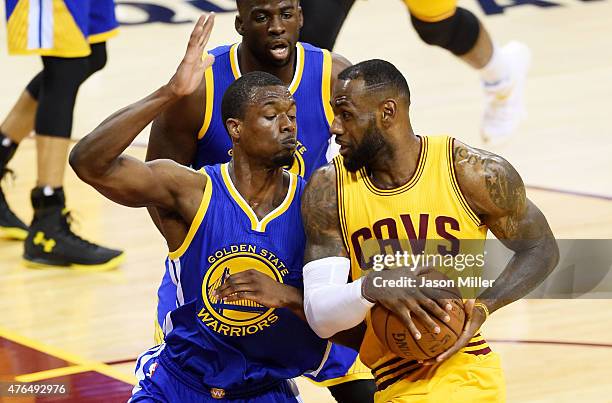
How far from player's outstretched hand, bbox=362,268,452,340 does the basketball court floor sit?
5.48 feet

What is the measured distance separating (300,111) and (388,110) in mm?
759

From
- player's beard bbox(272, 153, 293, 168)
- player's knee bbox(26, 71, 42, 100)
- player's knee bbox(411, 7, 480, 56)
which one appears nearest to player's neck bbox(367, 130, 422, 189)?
player's beard bbox(272, 153, 293, 168)

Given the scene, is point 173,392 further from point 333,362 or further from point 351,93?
point 351,93

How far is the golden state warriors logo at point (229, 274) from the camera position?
4.42 metres

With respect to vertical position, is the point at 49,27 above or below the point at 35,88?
above

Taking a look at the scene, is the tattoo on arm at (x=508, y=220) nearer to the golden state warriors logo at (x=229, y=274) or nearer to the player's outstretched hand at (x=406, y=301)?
the player's outstretched hand at (x=406, y=301)

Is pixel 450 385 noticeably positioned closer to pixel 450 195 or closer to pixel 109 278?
pixel 450 195

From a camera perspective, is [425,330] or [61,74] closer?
[425,330]

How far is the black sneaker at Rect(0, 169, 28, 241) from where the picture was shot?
300 inches

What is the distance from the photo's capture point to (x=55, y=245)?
7.18 metres

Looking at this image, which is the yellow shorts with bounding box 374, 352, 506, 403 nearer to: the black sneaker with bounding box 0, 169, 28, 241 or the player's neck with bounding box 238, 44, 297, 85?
the player's neck with bounding box 238, 44, 297, 85

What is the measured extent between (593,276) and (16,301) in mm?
3108

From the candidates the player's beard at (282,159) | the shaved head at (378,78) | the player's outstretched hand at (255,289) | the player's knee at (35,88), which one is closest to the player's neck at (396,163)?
the shaved head at (378,78)

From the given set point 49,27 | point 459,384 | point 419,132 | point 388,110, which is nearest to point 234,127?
point 388,110
